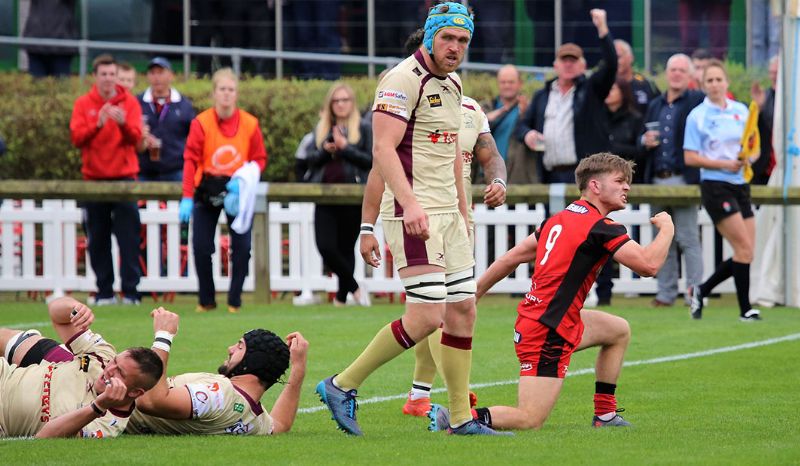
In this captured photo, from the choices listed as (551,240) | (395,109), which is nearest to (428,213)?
(395,109)

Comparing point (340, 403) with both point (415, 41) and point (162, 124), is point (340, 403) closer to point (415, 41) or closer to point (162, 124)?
point (415, 41)

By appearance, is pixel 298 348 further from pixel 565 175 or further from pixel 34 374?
pixel 565 175

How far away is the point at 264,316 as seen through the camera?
47.7 ft

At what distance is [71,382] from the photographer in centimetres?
782

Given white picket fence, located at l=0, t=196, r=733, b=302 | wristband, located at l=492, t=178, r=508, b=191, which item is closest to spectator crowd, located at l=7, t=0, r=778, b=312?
white picket fence, located at l=0, t=196, r=733, b=302

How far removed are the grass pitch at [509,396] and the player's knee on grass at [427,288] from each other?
702 millimetres

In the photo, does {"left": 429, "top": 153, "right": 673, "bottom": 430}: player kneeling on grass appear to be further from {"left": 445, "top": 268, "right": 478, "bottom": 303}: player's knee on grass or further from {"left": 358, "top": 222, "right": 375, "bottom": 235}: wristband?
{"left": 358, "top": 222, "right": 375, "bottom": 235}: wristband

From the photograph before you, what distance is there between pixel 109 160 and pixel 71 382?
8.63 meters

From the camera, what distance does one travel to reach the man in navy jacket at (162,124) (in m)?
17.0

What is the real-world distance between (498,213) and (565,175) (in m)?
0.87

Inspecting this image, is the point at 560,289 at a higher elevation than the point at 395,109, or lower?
lower

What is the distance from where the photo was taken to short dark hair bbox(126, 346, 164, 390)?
7309 millimetres

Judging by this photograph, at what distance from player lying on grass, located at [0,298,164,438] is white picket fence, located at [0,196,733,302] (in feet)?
26.3

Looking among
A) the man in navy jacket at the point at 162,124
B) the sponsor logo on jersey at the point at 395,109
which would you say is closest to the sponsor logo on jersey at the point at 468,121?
the sponsor logo on jersey at the point at 395,109
